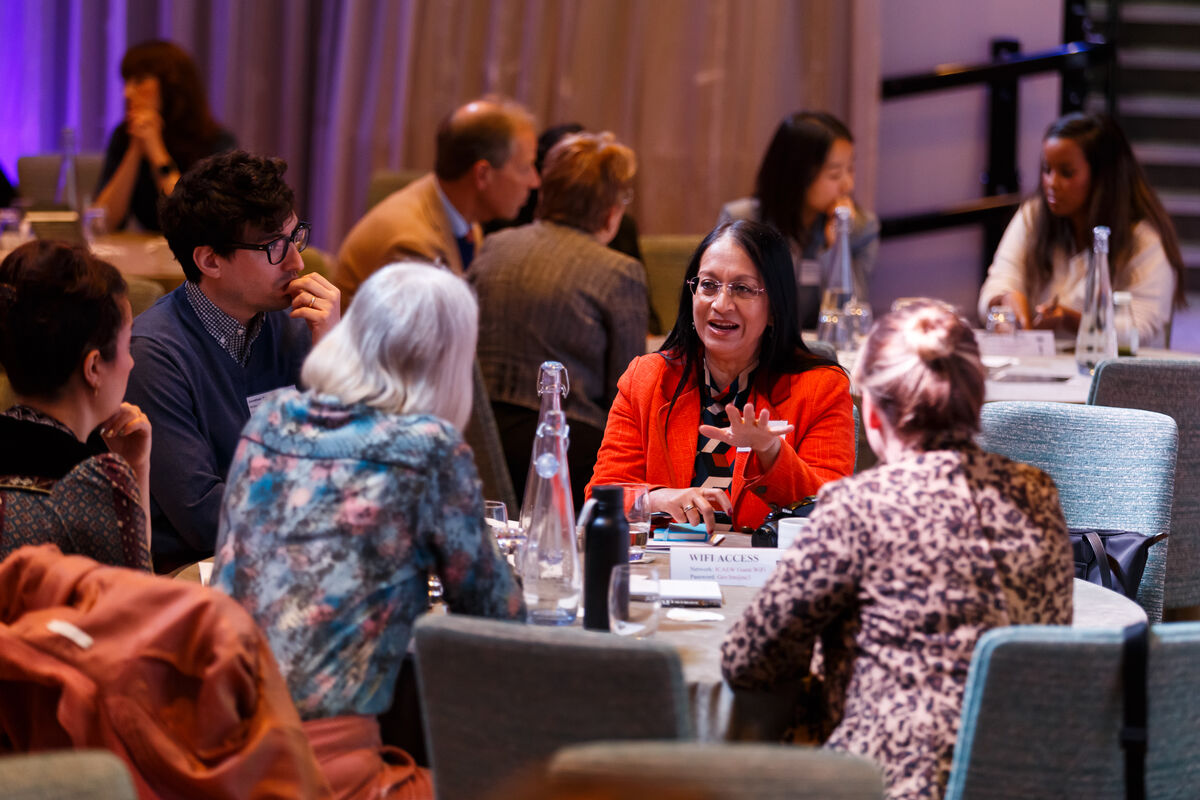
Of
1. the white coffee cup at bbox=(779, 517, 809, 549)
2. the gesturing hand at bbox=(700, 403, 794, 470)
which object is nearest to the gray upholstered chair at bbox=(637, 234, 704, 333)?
the gesturing hand at bbox=(700, 403, 794, 470)

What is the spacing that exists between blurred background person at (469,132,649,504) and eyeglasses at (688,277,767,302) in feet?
4.16

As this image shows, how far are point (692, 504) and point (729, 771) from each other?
1367 mm

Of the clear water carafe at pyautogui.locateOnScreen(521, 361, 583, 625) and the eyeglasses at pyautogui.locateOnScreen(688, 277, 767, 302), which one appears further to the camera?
the eyeglasses at pyautogui.locateOnScreen(688, 277, 767, 302)

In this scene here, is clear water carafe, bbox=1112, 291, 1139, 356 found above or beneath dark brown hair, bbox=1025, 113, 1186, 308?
beneath

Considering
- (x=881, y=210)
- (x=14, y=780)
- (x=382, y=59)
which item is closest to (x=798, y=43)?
(x=881, y=210)

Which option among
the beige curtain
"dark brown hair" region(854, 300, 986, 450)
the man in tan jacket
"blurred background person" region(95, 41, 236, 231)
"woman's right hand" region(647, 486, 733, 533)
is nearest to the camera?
"dark brown hair" region(854, 300, 986, 450)

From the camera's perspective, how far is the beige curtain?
648cm

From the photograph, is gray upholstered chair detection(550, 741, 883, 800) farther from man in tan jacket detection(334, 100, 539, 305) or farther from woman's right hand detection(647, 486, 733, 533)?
man in tan jacket detection(334, 100, 539, 305)

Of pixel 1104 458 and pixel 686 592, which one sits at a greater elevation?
pixel 1104 458

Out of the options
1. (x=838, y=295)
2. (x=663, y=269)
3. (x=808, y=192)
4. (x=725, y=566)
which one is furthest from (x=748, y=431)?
(x=663, y=269)

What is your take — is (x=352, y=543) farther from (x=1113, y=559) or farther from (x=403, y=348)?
(x=1113, y=559)

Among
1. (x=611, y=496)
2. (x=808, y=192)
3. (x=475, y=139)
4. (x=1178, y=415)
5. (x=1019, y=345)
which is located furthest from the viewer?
(x=808, y=192)

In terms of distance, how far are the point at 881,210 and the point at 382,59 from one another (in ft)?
8.42

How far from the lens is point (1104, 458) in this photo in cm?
289
